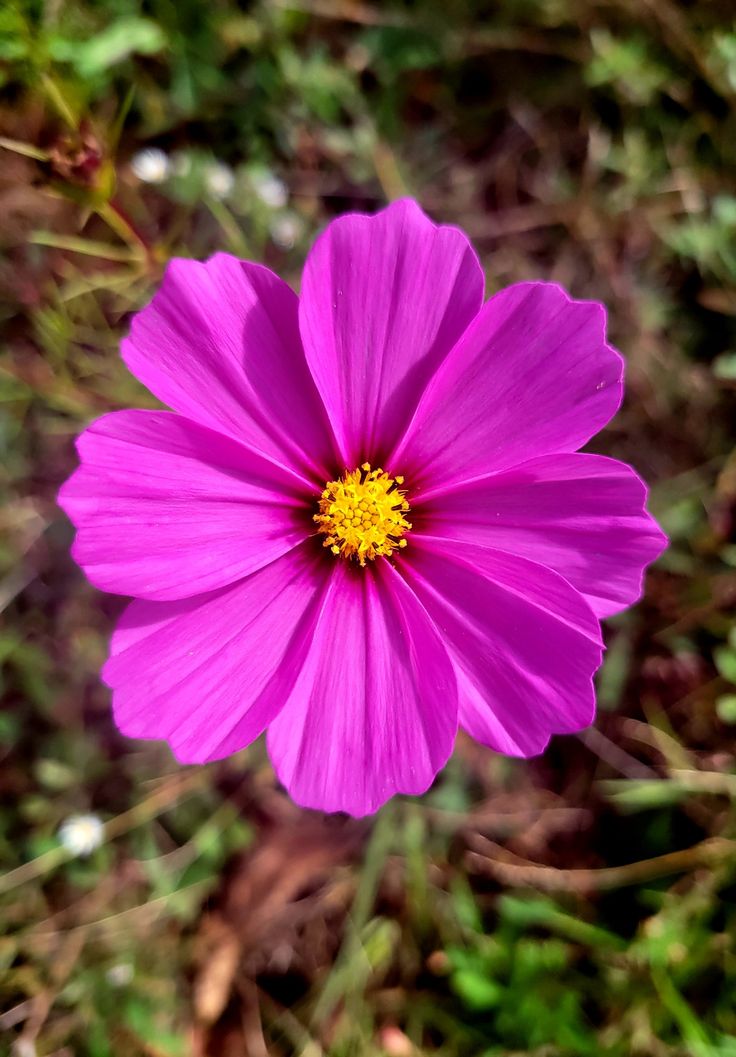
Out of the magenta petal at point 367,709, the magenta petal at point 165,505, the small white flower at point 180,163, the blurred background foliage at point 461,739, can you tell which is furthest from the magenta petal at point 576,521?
the small white flower at point 180,163

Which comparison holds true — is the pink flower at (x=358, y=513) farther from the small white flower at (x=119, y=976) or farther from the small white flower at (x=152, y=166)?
the small white flower at (x=119, y=976)

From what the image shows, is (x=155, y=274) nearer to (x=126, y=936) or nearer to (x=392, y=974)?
(x=126, y=936)

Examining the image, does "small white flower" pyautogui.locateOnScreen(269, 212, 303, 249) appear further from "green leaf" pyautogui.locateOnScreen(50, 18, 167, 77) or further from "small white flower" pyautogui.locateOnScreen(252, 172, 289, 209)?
"green leaf" pyautogui.locateOnScreen(50, 18, 167, 77)

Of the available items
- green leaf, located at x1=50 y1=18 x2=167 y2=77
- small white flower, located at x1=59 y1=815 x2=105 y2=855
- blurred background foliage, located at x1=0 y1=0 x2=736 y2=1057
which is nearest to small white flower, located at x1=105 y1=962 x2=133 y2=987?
blurred background foliage, located at x1=0 y1=0 x2=736 y2=1057

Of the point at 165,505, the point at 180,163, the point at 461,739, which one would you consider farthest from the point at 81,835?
the point at 180,163

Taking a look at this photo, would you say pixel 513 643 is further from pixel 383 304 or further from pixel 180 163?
pixel 180 163
